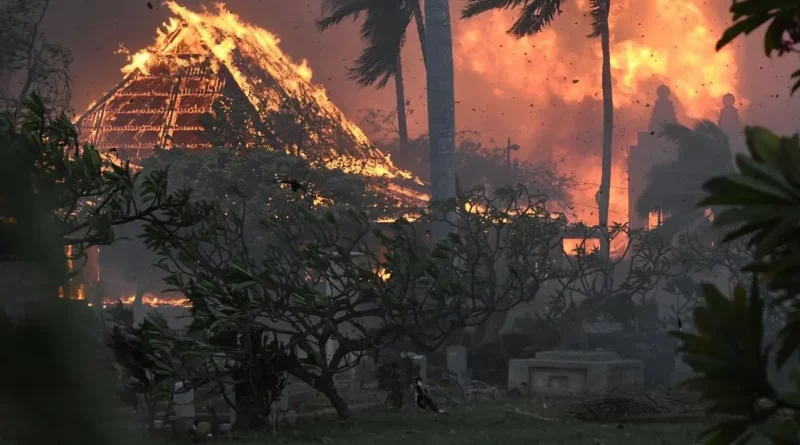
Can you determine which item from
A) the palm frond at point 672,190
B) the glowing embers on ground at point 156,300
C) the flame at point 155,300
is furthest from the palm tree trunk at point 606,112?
the glowing embers on ground at point 156,300

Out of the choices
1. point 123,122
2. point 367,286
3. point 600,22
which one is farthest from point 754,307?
point 123,122

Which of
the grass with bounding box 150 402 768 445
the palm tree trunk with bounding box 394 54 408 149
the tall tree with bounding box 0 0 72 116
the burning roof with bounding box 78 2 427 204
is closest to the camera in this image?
the grass with bounding box 150 402 768 445

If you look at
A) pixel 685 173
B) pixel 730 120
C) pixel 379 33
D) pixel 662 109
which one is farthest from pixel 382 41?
pixel 662 109

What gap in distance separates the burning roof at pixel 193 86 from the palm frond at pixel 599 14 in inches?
542

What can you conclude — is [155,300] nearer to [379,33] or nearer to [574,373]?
[379,33]

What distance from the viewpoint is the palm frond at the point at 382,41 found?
97.7 feet

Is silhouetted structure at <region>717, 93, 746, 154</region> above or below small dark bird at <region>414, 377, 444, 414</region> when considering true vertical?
above

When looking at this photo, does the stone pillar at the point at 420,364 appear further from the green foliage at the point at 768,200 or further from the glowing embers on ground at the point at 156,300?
the glowing embers on ground at the point at 156,300

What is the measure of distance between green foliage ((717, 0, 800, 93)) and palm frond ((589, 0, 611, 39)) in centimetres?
2933

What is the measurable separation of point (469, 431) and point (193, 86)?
40.6 metres

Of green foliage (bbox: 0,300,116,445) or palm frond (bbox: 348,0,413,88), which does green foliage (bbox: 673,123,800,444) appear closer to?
green foliage (bbox: 0,300,116,445)

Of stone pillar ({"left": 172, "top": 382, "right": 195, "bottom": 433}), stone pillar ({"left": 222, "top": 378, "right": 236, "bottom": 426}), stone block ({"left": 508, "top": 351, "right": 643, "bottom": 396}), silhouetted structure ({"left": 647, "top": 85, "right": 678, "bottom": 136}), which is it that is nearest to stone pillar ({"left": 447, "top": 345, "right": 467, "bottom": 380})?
stone block ({"left": 508, "top": 351, "right": 643, "bottom": 396})

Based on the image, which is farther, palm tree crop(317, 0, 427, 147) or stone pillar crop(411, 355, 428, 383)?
palm tree crop(317, 0, 427, 147)

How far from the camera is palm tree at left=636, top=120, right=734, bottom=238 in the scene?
3756cm
